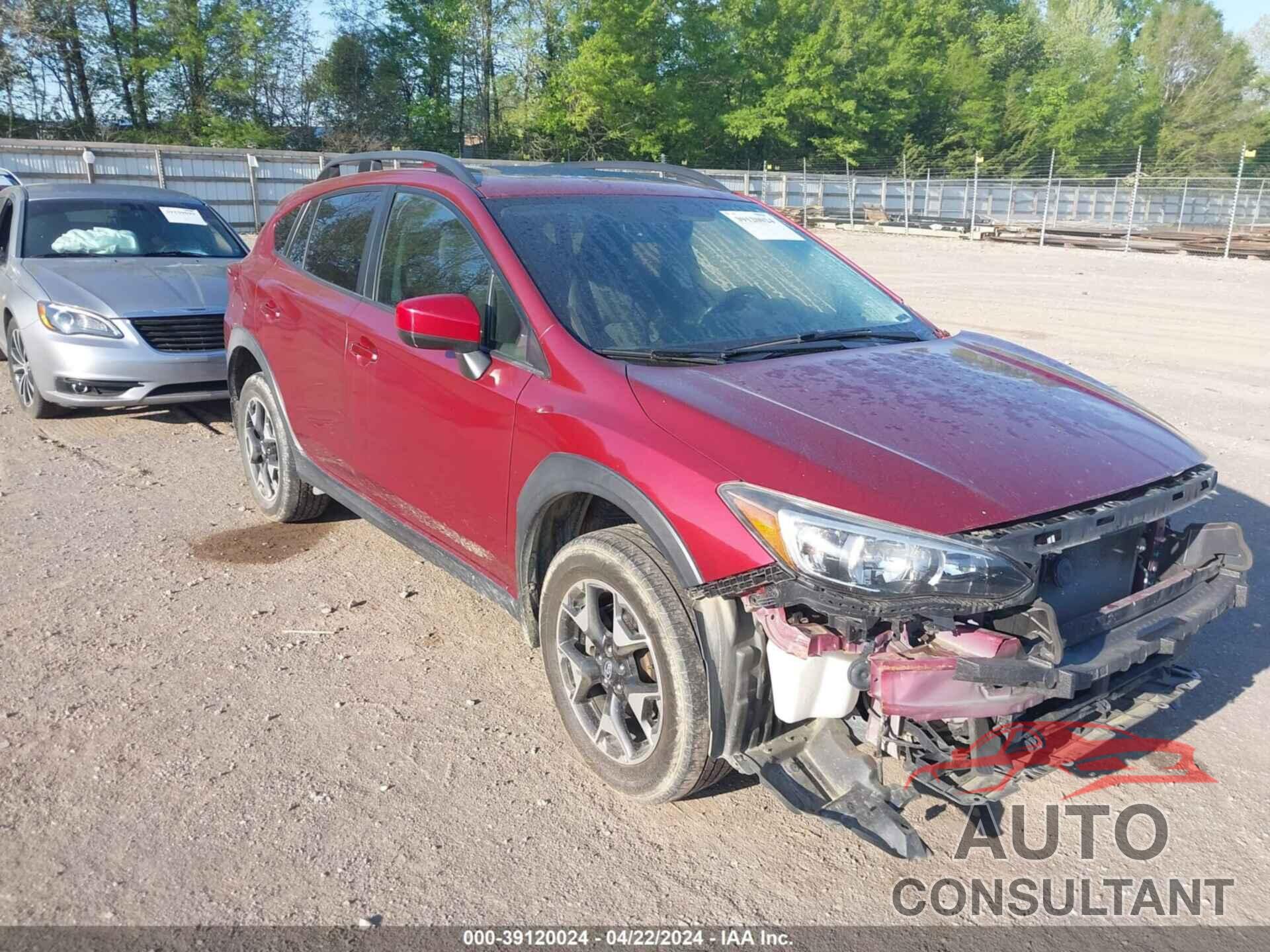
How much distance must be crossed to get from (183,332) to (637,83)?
4390 centimetres

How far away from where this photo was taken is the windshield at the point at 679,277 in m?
3.46

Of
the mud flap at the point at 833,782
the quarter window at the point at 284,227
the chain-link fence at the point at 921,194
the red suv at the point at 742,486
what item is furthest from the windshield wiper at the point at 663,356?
the chain-link fence at the point at 921,194

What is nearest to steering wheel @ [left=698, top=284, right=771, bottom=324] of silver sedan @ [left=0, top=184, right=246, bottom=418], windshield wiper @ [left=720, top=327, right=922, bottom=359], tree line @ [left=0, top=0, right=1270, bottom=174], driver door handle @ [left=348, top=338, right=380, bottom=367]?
windshield wiper @ [left=720, top=327, right=922, bottom=359]

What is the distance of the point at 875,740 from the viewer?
8.49 ft

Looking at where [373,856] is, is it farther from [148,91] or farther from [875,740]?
[148,91]

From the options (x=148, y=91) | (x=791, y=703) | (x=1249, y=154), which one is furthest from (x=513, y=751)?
(x=148, y=91)

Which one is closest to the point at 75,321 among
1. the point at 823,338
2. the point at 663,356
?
the point at 663,356

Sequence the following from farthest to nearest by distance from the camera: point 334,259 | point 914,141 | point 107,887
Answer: point 914,141 → point 334,259 → point 107,887

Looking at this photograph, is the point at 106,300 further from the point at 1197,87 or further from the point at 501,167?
the point at 1197,87

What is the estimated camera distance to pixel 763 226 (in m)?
4.34

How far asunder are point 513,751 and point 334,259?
2542 mm

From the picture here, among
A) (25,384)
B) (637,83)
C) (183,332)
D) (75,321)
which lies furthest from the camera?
(637,83)

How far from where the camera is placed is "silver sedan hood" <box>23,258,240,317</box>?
23.1 ft

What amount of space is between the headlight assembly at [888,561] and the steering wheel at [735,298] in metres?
1.31
